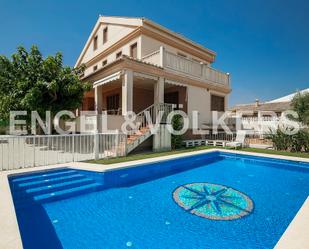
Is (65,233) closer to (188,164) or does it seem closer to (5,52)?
(188,164)

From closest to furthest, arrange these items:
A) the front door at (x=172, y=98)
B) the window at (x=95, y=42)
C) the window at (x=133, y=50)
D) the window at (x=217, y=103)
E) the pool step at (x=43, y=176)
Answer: the pool step at (x=43, y=176) → the window at (x=133, y=50) → the front door at (x=172, y=98) → the window at (x=217, y=103) → the window at (x=95, y=42)

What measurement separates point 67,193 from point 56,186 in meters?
0.71

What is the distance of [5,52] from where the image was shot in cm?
1250

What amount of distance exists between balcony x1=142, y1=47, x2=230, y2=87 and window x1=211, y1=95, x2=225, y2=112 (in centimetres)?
163

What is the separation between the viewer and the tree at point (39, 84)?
11.4m

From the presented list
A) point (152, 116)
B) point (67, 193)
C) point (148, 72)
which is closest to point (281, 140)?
point (152, 116)

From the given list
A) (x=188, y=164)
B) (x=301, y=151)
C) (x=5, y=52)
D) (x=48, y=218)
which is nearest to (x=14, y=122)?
(x=5, y=52)

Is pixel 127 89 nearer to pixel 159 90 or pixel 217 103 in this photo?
pixel 159 90

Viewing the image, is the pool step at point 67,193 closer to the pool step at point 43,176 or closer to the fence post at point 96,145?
→ the pool step at point 43,176

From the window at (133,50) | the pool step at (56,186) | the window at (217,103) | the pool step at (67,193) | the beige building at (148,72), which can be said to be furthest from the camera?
the window at (217,103)

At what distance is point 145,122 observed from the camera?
13.2 meters

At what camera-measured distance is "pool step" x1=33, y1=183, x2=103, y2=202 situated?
562 cm

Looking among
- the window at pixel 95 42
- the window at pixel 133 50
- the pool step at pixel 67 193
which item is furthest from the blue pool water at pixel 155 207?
the window at pixel 95 42

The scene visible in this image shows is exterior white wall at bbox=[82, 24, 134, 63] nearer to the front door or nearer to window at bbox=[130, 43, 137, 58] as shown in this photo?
window at bbox=[130, 43, 137, 58]
